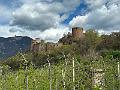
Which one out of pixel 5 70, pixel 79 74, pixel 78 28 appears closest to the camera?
pixel 79 74

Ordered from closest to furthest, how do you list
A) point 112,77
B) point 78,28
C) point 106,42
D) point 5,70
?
point 112,77, point 5,70, point 106,42, point 78,28

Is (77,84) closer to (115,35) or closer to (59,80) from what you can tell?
(59,80)

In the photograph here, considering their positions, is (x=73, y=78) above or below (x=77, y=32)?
below

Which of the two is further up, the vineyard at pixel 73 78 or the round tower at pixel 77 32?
the round tower at pixel 77 32

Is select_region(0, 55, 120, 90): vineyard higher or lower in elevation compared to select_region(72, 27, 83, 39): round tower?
lower

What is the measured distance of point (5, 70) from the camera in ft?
75.5

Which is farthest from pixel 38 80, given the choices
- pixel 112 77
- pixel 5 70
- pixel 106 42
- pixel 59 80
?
pixel 106 42

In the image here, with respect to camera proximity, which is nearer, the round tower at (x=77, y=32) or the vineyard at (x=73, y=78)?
the vineyard at (x=73, y=78)

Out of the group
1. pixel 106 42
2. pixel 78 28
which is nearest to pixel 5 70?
pixel 106 42

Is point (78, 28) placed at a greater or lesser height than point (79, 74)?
greater

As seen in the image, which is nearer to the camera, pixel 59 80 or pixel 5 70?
pixel 59 80

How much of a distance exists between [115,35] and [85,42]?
202 inches

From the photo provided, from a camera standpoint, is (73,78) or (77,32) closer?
(73,78)

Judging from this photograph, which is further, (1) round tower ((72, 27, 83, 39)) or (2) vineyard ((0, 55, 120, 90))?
(1) round tower ((72, 27, 83, 39))
